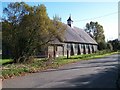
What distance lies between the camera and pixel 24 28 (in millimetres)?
31797

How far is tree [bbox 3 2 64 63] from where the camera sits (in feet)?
104

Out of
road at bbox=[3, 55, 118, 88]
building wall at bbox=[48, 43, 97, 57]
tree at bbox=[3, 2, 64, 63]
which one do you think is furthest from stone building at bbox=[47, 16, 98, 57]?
road at bbox=[3, 55, 118, 88]

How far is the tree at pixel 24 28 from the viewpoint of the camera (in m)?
31.6

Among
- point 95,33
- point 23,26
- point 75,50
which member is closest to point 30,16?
point 23,26

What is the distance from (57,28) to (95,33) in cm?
8315

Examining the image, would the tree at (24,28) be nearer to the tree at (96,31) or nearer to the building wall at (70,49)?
the building wall at (70,49)

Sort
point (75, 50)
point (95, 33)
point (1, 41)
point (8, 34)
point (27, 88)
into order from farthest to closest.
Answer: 1. point (95, 33)
2. point (75, 50)
3. point (1, 41)
4. point (8, 34)
5. point (27, 88)

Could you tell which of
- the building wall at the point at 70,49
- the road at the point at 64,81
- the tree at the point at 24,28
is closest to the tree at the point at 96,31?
the building wall at the point at 70,49

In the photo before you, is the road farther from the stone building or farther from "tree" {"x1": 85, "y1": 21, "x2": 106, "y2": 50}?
"tree" {"x1": 85, "y1": 21, "x2": 106, "y2": 50}

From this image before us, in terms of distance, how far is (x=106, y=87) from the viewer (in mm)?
13898

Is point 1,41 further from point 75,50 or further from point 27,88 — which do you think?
point 75,50

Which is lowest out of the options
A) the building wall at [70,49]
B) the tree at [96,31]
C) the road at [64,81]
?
the road at [64,81]

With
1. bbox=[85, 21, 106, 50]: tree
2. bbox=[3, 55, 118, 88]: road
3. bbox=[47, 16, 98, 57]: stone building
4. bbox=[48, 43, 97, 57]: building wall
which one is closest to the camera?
bbox=[3, 55, 118, 88]: road

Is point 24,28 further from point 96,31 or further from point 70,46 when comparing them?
point 96,31
